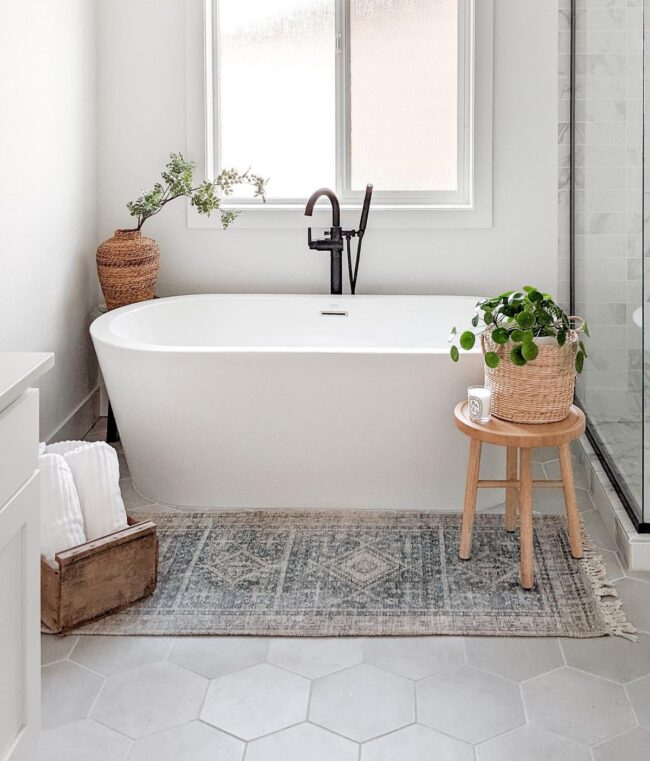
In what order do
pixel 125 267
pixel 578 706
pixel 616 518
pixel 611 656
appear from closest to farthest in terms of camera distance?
pixel 578 706 < pixel 611 656 < pixel 616 518 < pixel 125 267

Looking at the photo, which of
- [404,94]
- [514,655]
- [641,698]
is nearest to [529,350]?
[514,655]

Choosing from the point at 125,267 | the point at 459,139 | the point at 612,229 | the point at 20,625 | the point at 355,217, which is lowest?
the point at 20,625

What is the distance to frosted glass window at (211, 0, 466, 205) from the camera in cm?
378

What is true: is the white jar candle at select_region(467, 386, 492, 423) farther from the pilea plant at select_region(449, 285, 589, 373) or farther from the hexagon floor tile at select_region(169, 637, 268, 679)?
the hexagon floor tile at select_region(169, 637, 268, 679)

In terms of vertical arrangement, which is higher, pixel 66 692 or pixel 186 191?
pixel 186 191

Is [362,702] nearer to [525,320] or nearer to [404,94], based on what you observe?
[525,320]

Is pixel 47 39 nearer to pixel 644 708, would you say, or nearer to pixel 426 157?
pixel 426 157

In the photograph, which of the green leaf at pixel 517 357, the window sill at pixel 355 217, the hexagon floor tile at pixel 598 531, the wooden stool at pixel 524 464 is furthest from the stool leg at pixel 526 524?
the window sill at pixel 355 217

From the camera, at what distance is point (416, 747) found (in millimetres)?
1754

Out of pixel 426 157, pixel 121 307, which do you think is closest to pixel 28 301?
pixel 121 307

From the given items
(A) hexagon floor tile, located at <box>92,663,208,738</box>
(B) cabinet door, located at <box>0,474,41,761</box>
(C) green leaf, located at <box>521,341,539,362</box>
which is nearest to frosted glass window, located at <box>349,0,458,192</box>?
(C) green leaf, located at <box>521,341,539,362</box>

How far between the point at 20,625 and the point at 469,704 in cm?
101

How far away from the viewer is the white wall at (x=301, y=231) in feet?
12.0

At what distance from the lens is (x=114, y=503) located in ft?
7.72
